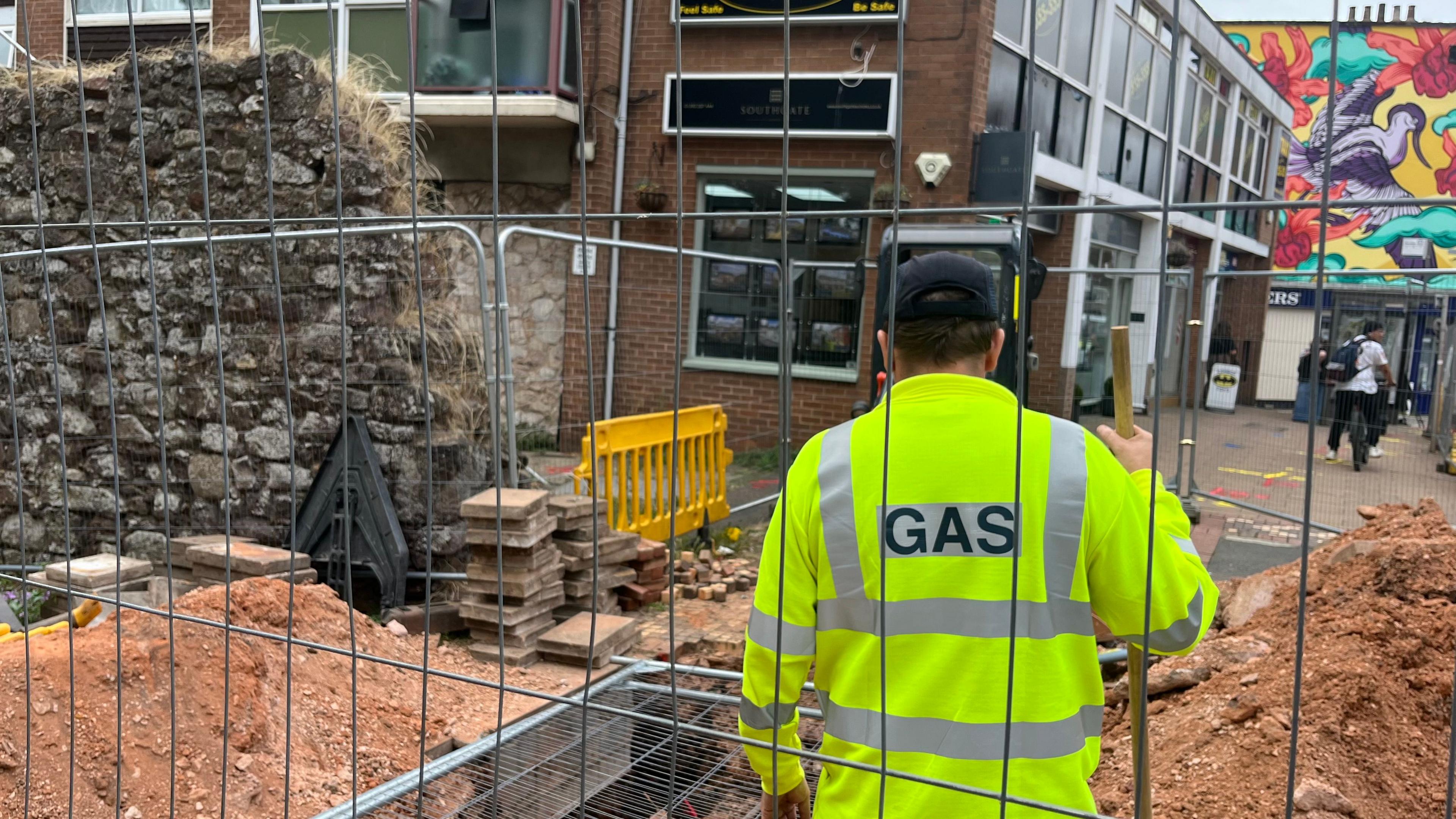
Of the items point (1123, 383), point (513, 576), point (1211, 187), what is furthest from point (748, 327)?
point (1123, 383)

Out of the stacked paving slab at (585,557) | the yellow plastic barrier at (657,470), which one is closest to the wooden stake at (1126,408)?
the stacked paving slab at (585,557)

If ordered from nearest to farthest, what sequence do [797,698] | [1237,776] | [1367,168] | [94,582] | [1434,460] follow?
[797,698], [1237,776], [94,582], [1434,460], [1367,168]

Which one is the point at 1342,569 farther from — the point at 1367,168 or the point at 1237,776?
the point at 1367,168

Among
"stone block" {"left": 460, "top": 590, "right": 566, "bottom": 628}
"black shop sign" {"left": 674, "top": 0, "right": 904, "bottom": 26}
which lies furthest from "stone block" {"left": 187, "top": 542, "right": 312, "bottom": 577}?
"black shop sign" {"left": 674, "top": 0, "right": 904, "bottom": 26}

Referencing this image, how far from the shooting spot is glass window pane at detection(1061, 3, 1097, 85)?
447 inches

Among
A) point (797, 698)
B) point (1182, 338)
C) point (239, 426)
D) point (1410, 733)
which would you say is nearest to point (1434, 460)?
point (1182, 338)

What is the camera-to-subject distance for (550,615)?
5.37 meters

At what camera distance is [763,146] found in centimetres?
1145

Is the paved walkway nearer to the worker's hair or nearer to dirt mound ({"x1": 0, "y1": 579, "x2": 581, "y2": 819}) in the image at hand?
dirt mound ({"x1": 0, "y1": 579, "x2": 581, "y2": 819})

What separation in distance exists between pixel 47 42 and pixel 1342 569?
16015 millimetres

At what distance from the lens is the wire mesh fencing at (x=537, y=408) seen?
173 cm

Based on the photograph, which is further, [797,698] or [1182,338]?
A: [1182,338]

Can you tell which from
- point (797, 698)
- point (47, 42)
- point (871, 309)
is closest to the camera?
point (797, 698)

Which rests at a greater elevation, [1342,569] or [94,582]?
[1342,569]
